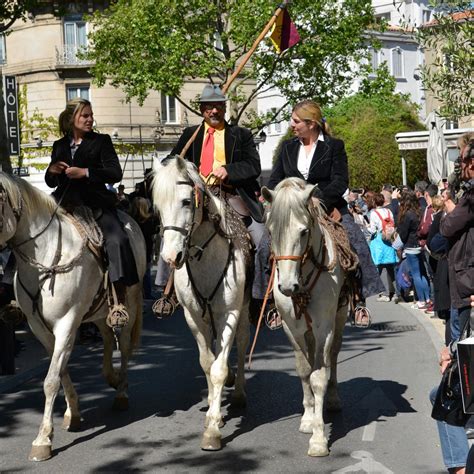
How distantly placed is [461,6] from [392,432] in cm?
659

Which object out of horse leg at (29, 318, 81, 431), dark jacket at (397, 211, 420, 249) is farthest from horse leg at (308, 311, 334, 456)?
dark jacket at (397, 211, 420, 249)

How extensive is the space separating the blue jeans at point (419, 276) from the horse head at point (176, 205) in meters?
10.0

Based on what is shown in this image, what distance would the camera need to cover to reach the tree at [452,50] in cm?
1210

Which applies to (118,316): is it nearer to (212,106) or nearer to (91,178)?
(91,178)

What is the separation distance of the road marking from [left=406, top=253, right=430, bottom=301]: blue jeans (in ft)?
33.0

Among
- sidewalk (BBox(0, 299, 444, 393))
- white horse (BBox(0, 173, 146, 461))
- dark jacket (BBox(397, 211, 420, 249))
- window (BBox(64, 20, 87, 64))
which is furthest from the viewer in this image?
window (BBox(64, 20, 87, 64))

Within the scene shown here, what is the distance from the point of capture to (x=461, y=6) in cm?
1211

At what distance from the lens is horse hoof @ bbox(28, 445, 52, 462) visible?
23.4ft

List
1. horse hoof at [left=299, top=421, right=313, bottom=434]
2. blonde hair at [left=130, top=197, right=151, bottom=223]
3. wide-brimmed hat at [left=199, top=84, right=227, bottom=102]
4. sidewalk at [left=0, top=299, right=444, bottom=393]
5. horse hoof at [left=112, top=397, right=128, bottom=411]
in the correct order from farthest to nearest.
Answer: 1. blonde hair at [left=130, top=197, right=151, bottom=223]
2. sidewalk at [left=0, top=299, right=444, bottom=393]
3. horse hoof at [left=112, top=397, right=128, bottom=411]
4. wide-brimmed hat at [left=199, top=84, right=227, bottom=102]
5. horse hoof at [left=299, top=421, right=313, bottom=434]

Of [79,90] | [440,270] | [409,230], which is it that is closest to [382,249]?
[409,230]

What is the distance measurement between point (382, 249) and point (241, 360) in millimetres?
10071

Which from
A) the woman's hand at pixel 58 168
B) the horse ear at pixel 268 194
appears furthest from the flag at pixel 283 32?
the horse ear at pixel 268 194

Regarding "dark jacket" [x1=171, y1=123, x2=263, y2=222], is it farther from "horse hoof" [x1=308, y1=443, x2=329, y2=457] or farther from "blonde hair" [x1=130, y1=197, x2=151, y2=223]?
"horse hoof" [x1=308, y1=443, x2=329, y2=457]

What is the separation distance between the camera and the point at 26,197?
757 centimetres
